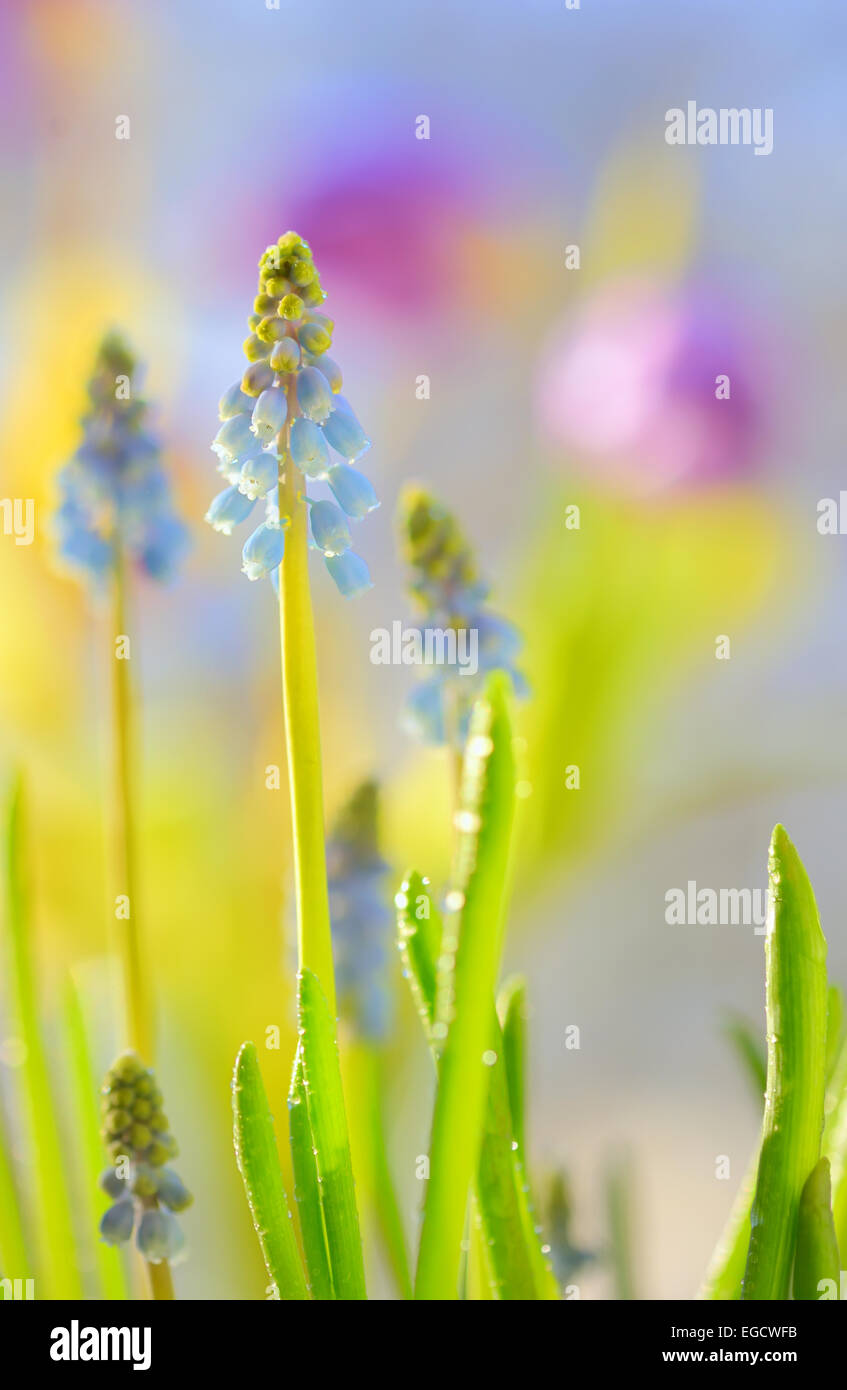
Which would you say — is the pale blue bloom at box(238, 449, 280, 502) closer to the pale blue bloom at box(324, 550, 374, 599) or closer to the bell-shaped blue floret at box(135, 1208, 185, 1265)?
the pale blue bloom at box(324, 550, 374, 599)

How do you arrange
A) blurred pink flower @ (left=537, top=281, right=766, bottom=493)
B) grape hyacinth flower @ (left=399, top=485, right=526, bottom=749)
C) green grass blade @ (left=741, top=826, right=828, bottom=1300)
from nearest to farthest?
1. green grass blade @ (left=741, top=826, right=828, bottom=1300)
2. grape hyacinth flower @ (left=399, top=485, right=526, bottom=749)
3. blurred pink flower @ (left=537, top=281, right=766, bottom=493)

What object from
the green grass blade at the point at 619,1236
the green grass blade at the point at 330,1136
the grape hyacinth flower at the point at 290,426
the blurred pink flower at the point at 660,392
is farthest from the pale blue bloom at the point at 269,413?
the blurred pink flower at the point at 660,392

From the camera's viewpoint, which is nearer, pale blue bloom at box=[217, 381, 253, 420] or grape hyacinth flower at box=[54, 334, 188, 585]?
pale blue bloom at box=[217, 381, 253, 420]

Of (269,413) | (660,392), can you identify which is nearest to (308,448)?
(269,413)

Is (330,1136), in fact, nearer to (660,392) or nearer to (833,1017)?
(833,1017)

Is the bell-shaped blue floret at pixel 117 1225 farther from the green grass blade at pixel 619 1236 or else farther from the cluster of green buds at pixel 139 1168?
the green grass blade at pixel 619 1236

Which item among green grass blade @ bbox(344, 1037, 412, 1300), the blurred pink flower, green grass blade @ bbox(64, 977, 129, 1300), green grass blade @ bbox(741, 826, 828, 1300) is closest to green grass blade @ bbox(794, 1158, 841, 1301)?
green grass blade @ bbox(741, 826, 828, 1300)

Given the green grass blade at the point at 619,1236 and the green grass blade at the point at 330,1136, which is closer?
the green grass blade at the point at 330,1136
